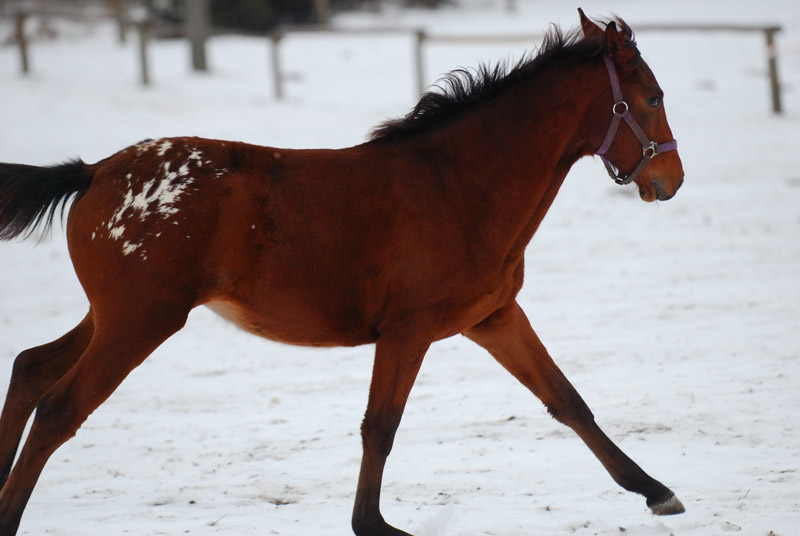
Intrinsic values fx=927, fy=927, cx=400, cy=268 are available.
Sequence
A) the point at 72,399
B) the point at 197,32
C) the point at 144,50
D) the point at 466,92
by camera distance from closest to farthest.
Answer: the point at 72,399 → the point at 466,92 → the point at 144,50 → the point at 197,32

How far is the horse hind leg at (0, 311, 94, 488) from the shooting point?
396 centimetres

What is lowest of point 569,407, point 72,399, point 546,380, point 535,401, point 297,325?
point 535,401

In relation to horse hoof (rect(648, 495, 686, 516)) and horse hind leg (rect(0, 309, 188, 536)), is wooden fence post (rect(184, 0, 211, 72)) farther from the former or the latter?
horse hoof (rect(648, 495, 686, 516))

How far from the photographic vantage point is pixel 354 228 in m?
3.84

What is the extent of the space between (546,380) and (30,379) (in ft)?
7.50

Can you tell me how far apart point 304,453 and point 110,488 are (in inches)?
39.9

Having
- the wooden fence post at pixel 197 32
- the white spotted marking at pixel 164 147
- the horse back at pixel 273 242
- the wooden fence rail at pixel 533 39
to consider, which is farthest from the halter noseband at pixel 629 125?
the wooden fence post at pixel 197 32

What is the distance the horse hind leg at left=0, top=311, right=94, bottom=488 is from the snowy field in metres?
0.40

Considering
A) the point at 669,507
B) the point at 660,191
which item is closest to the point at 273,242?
the point at 660,191

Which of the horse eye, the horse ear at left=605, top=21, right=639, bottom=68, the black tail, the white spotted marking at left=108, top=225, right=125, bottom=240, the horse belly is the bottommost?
the horse belly

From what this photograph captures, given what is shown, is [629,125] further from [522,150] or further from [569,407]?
[569,407]

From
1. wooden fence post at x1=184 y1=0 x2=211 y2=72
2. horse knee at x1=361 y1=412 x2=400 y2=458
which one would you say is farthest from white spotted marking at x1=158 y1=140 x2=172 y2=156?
wooden fence post at x1=184 y1=0 x2=211 y2=72

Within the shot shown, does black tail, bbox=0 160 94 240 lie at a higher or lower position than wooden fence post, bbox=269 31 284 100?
higher

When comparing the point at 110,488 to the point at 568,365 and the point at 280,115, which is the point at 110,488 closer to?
the point at 568,365
